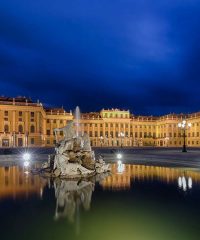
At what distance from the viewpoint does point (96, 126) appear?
419ft

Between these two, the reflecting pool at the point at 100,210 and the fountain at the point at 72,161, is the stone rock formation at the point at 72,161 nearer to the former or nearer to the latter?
the fountain at the point at 72,161

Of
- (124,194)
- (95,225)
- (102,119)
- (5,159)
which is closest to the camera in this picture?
(95,225)

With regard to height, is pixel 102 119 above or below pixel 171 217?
above

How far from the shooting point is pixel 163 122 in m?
131

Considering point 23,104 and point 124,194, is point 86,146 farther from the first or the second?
point 23,104

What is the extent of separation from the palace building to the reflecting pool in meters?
81.3

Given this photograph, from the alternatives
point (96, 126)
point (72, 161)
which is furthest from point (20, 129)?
point (72, 161)

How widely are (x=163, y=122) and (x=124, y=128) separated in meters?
17.4

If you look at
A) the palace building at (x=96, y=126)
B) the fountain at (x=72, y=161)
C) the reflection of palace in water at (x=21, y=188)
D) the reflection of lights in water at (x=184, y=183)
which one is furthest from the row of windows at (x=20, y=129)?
the reflection of lights in water at (x=184, y=183)

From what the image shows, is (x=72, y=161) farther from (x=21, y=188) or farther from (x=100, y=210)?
(x=100, y=210)

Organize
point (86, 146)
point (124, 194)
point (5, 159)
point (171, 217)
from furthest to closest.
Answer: point (5, 159) < point (86, 146) < point (124, 194) < point (171, 217)

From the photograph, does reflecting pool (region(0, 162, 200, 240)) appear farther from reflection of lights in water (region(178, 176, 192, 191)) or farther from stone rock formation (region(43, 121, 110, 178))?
stone rock formation (region(43, 121, 110, 178))

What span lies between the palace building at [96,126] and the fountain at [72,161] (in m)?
75.0

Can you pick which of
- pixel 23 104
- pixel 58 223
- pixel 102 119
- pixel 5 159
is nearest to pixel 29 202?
pixel 58 223
